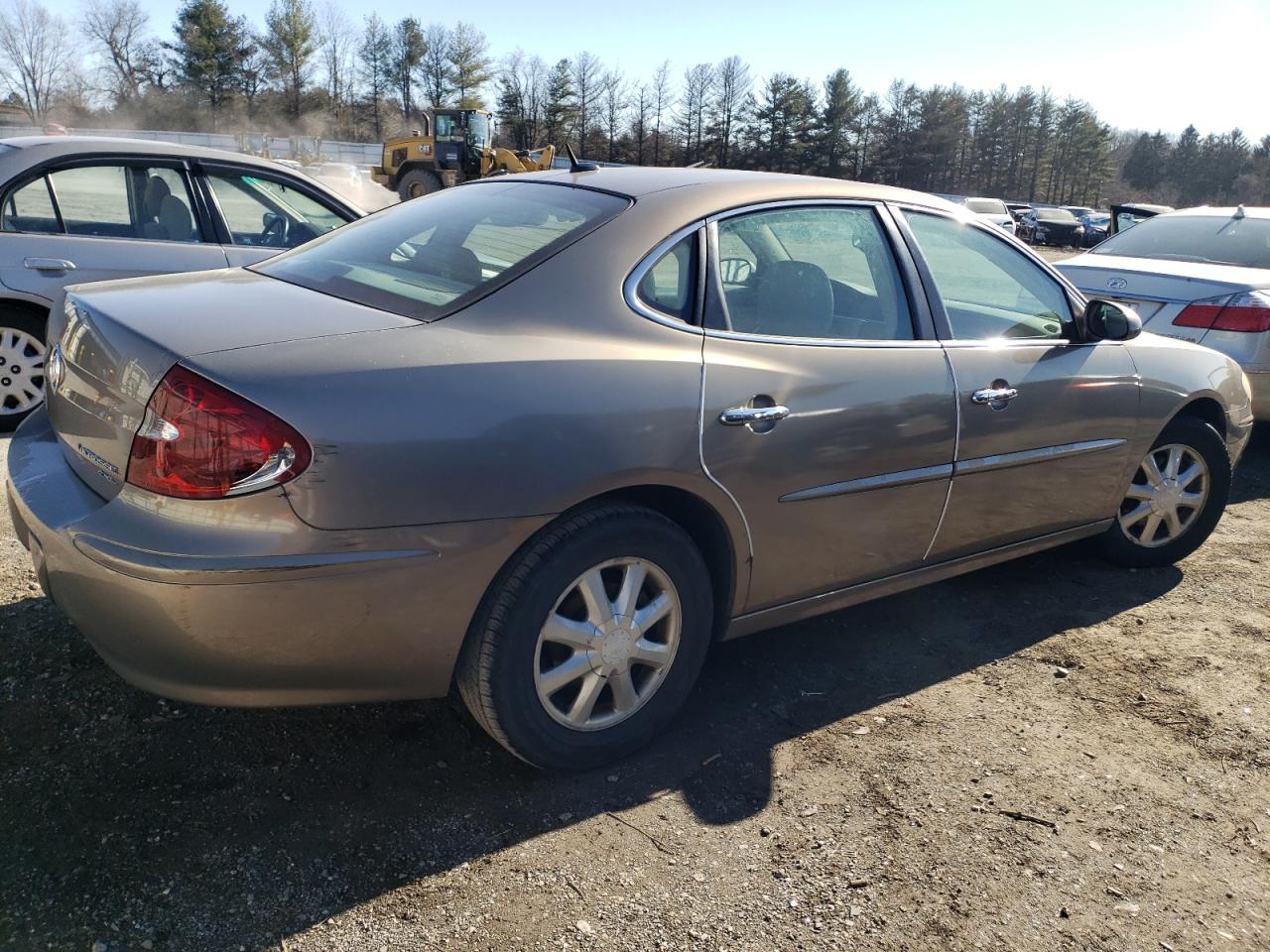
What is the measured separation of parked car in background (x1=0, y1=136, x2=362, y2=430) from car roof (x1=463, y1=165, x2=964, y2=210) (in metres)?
2.76

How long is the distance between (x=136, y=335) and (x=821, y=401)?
1786mm

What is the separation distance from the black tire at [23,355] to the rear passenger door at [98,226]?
0.54 ft

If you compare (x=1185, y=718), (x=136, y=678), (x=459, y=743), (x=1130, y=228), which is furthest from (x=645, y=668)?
(x=1130, y=228)

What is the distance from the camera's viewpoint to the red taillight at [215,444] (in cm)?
210

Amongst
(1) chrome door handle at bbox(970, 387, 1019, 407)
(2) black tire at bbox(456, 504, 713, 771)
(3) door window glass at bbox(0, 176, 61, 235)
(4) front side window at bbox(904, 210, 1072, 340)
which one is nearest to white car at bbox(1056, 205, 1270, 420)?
(4) front side window at bbox(904, 210, 1072, 340)

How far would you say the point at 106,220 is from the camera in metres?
5.42

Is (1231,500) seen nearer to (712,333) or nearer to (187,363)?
(712,333)

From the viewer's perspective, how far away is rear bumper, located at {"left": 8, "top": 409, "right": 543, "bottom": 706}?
83.0 inches

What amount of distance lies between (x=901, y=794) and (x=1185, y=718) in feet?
3.83

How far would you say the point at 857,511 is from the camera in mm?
3070

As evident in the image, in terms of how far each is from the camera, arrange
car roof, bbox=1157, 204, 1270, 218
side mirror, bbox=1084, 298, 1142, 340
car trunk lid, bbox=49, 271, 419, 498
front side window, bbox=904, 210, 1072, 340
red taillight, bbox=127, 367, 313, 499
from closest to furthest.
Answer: red taillight, bbox=127, 367, 313, 499, car trunk lid, bbox=49, 271, 419, 498, front side window, bbox=904, 210, 1072, 340, side mirror, bbox=1084, 298, 1142, 340, car roof, bbox=1157, 204, 1270, 218

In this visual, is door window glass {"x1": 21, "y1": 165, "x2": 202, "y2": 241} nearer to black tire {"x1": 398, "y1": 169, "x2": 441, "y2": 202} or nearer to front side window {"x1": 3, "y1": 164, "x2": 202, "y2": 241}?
front side window {"x1": 3, "y1": 164, "x2": 202, "y2": 241}

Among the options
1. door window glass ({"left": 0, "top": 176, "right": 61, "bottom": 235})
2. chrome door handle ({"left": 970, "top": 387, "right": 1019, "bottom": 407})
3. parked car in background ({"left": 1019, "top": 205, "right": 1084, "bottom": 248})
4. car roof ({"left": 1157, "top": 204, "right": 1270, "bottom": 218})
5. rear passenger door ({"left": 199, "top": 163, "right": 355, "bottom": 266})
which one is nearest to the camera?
chrome door handle ({"left": 970, "top": 387, "right": 1019, "bottom": 407})

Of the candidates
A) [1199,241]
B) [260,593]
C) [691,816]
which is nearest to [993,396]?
[691,816]
